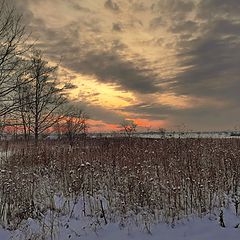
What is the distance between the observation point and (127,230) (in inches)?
255

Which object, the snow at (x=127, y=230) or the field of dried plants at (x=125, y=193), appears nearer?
the snow at (x=127, y=230)

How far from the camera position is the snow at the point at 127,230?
20.1ft

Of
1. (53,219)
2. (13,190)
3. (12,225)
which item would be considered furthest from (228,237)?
(13,190)

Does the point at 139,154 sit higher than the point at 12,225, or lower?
higher

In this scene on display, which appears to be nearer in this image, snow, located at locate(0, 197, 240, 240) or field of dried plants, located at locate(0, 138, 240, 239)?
snow, located at locate(0, 197, 240, 240)

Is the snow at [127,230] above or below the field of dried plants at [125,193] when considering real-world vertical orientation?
below

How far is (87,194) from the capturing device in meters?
8.29

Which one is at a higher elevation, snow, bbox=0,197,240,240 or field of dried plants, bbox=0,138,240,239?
field of dried plants, bbox=0,138,240,239

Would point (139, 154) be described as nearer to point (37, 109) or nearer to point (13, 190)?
point (13, 190)

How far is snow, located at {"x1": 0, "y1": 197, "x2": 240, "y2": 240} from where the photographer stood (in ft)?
20.1

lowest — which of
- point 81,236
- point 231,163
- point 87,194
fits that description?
point 81,236

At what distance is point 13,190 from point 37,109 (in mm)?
15234

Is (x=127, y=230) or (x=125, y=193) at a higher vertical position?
(x=125, y=193)

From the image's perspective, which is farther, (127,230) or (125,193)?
(125,193)
